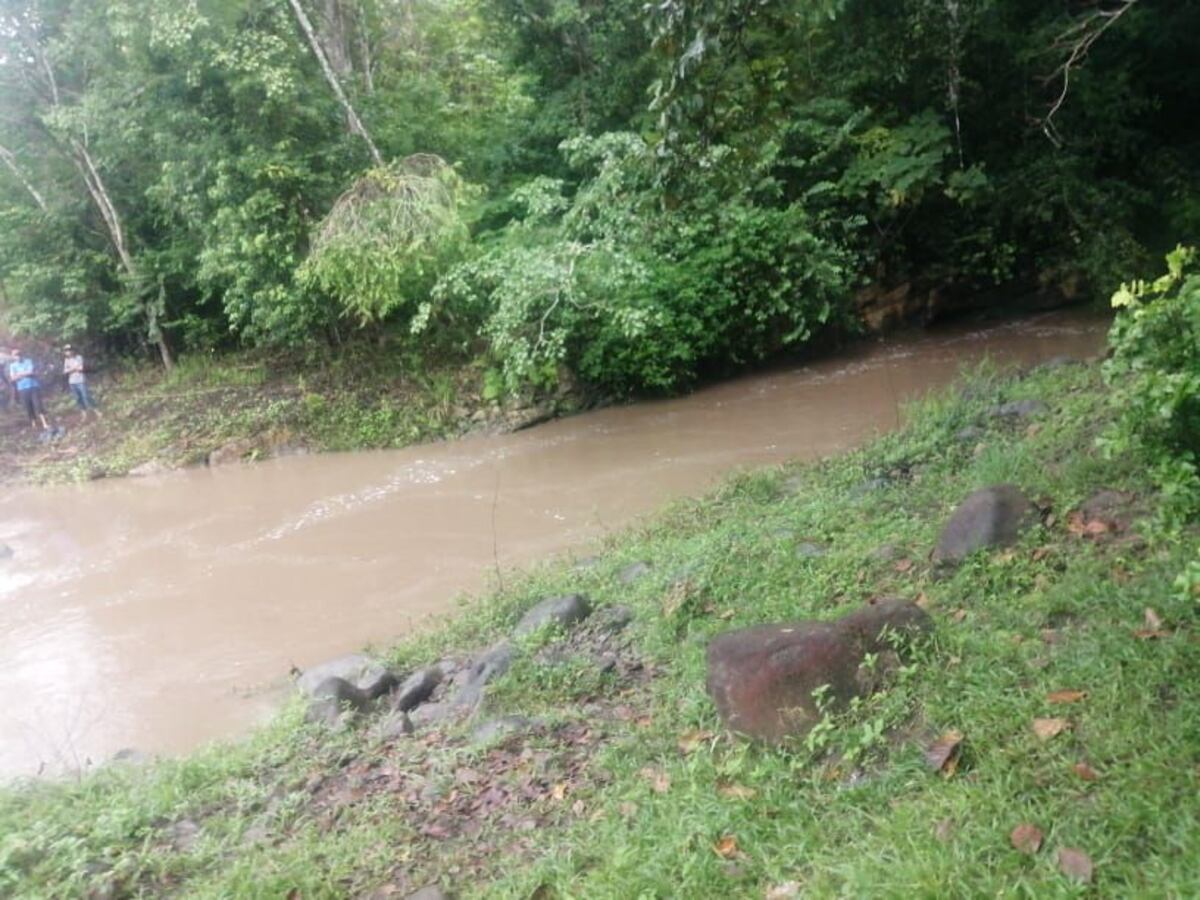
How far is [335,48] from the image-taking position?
16094mm

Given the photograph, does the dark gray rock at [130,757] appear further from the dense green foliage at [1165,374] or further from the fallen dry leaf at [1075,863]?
the dense green foliage at [1165,374]

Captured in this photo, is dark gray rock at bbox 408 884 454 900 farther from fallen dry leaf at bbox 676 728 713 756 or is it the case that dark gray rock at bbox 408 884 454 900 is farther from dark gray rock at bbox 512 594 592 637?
dark gray rock at bbox 512 594 592 637

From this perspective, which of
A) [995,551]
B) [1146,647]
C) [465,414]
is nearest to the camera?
[1146,647]

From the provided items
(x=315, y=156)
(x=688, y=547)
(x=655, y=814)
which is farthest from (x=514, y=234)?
(x=655, y=814)

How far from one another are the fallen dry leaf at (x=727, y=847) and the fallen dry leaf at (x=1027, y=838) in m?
0.88

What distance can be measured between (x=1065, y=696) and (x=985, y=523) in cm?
159

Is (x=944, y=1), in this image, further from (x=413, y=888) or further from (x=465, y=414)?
Result: (x=413, y=888)

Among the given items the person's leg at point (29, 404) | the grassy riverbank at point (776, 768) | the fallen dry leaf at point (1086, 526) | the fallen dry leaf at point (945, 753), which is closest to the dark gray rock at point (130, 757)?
the grassy riverbank at point (776, 768)

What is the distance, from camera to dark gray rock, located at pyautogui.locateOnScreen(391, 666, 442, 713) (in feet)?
18.1

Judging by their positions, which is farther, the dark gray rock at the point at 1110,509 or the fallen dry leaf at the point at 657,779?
the dark gray rock at the point at 1110,509

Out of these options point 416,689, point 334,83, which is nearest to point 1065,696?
point 416,689

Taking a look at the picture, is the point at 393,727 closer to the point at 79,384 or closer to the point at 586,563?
the point at 586,563

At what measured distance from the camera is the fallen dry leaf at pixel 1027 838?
8.84ft

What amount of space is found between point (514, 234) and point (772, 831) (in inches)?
419
